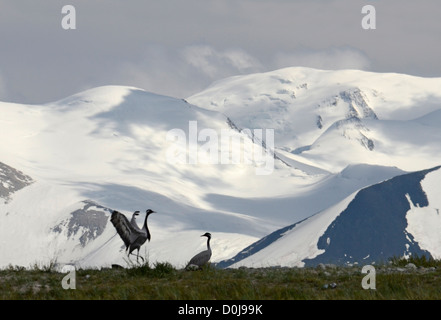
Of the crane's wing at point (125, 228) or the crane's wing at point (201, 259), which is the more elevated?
the crane's wing at point (125, 228)

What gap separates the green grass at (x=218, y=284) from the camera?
24.8 meters

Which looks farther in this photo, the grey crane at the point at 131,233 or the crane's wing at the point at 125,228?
the grey crane at the point at 131,233

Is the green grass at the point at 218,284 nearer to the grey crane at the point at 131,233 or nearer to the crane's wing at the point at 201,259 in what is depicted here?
the crane's wing at the point at 201,259

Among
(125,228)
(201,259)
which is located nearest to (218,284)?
(201,259)

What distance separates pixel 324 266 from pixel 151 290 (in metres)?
7.35

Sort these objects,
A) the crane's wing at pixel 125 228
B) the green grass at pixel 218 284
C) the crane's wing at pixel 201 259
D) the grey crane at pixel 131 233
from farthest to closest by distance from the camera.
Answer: the grey crane at pixel 131 233 < the crane's wing at pixel 125 228 < the crane's wing at pixel 201 259 < the green grass at pixel 218 284

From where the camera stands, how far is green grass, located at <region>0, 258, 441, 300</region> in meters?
24.8

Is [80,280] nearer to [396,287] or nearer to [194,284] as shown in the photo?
[194,284]

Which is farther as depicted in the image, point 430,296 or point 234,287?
point 234,287

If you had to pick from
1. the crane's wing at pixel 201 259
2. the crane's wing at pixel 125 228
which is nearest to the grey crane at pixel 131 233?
the crane's wing at pixel 125 228

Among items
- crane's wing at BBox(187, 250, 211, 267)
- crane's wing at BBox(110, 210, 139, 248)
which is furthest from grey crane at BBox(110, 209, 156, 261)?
crane's wing at BBox(187, 250, 211, 267)

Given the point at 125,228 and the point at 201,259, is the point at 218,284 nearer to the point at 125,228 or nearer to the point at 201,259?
the point at 201,259
